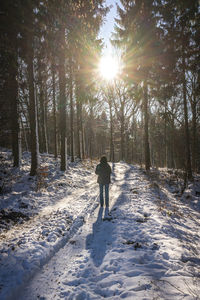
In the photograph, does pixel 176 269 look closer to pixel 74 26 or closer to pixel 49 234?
pixel 49 234

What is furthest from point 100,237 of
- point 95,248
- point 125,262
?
point 125,262

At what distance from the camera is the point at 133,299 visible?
242cm

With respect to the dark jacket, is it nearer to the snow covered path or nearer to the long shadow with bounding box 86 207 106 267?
the snow covered path

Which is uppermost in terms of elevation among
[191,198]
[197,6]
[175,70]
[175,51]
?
[197,6]

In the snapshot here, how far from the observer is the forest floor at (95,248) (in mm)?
2717

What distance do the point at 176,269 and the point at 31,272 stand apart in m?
3.01

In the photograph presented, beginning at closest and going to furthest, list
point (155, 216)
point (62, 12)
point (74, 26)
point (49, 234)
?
point (49, 234), point (155, 216), point (62, 12), point (74, 26)

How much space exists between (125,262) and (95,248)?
941 mm

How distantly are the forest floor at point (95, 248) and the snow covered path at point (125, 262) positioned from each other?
2cm

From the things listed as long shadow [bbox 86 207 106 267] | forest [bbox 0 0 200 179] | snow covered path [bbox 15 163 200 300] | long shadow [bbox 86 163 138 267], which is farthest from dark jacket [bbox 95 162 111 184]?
forest [bbox 0 0 200 179]

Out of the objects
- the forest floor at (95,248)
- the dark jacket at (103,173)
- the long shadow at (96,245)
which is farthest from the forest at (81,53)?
Result: the long shadow at (96,245)

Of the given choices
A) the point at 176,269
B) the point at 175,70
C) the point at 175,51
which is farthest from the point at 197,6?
the point at 176,269

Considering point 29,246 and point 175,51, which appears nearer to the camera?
point 29,246

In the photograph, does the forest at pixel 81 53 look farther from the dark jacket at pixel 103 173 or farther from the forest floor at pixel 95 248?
the dark jacket at pixel 103 173
